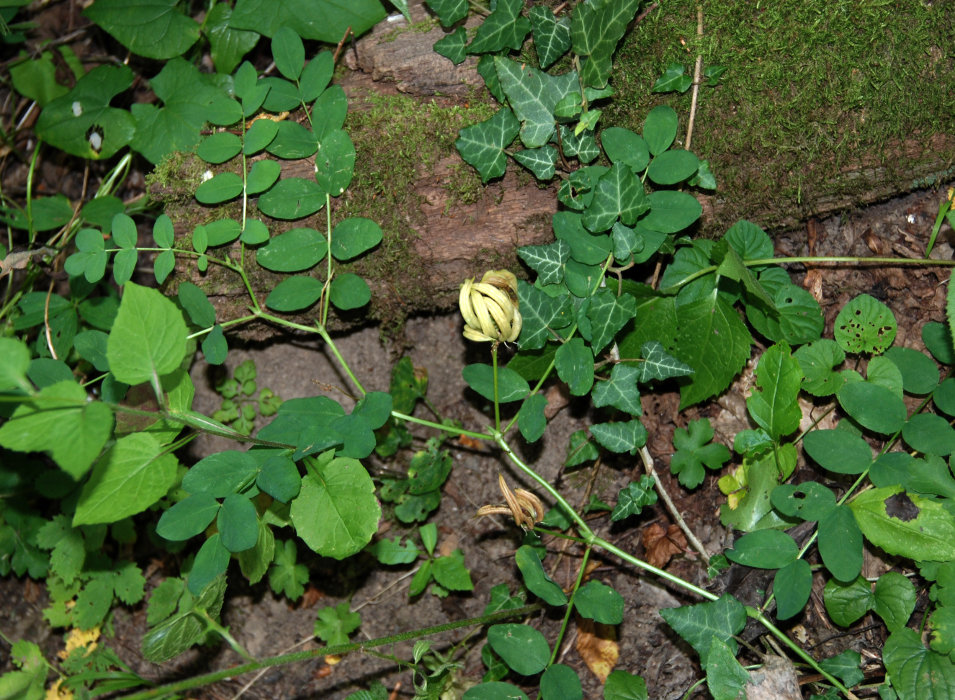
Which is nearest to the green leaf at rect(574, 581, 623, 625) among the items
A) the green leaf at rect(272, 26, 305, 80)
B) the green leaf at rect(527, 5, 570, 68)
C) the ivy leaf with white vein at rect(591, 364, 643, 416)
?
the ivy leaf with white vein at rect(591, 364, 643, 416)

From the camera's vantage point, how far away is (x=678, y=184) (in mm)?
2246

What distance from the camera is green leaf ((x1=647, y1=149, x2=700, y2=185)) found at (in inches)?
83.3

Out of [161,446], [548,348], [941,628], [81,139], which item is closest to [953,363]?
[941,628]

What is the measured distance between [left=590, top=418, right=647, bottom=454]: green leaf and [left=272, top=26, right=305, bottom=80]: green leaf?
5.31 feet

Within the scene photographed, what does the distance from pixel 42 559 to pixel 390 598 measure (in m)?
1.56

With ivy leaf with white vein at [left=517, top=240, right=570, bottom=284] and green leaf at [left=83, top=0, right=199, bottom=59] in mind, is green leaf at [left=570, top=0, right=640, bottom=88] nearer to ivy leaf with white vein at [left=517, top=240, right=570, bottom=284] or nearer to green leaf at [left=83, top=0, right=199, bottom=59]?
ivy leaf with white vein at [left=517, top=240, right=570, bottom=284]

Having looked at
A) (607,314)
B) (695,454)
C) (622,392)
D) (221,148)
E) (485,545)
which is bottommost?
(485,545)

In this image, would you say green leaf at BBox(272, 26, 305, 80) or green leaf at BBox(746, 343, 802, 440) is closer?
green leaf at BBox(746, 343, 802, 440)

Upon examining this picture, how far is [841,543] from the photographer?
2.04 metres

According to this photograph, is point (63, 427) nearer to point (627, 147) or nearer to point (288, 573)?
point (288, 573)

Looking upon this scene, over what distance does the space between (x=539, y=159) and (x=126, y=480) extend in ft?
5.17

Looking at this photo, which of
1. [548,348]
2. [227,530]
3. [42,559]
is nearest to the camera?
[227,530]

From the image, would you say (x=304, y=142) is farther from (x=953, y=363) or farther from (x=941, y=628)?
(x=941, y=628)

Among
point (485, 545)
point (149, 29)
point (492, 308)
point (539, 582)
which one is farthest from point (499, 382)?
point (149, 29)
